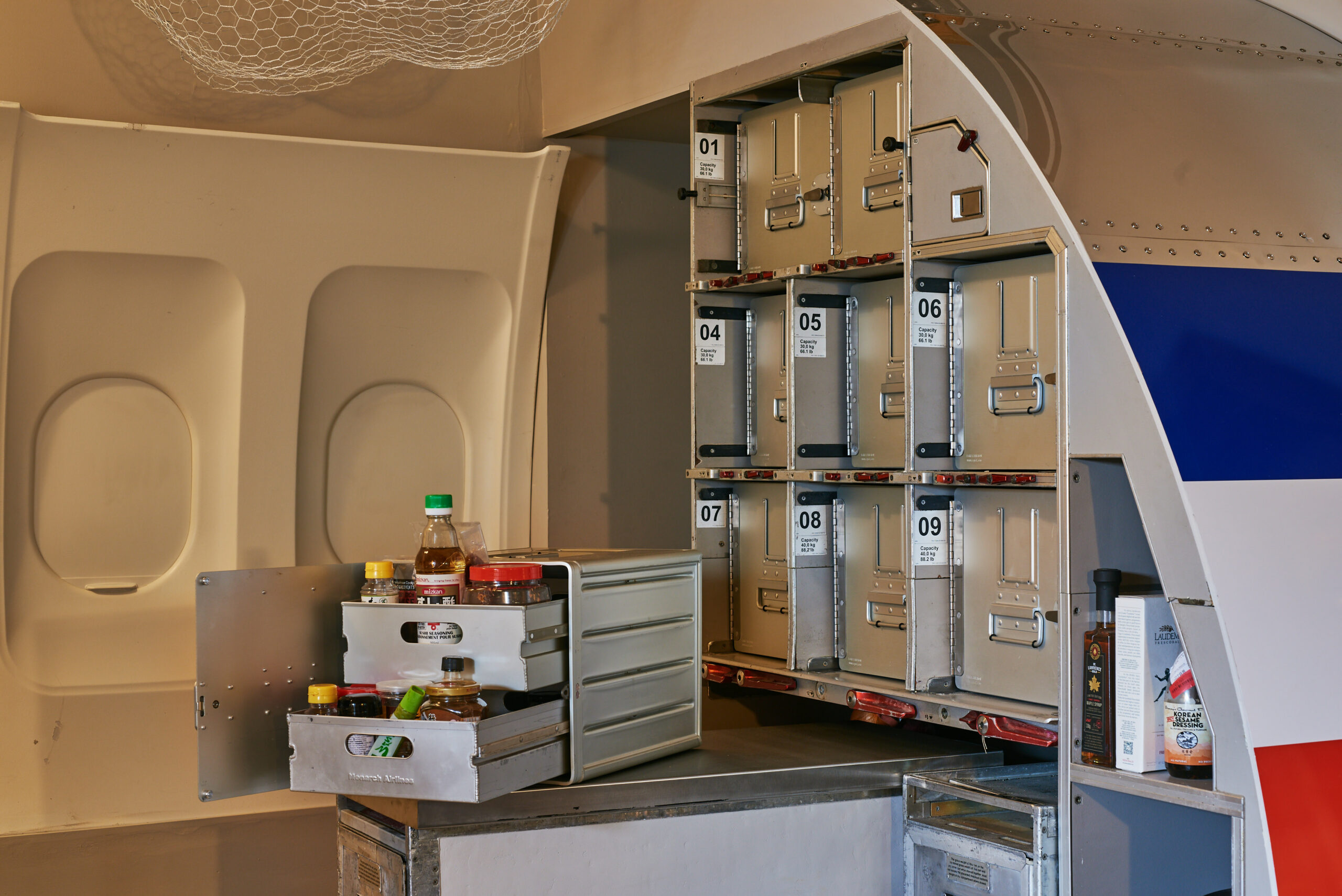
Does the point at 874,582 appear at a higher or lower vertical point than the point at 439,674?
higher

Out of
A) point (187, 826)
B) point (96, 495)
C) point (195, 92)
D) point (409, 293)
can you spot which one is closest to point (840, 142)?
point (409, 293)

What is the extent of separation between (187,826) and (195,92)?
2.90 metres

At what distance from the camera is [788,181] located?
4.31 m

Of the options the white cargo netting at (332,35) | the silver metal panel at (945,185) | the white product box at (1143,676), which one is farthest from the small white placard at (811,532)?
the white cargo netting at (332,35)

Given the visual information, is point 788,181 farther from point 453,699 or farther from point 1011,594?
point 453,699

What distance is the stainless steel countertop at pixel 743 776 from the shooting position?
3066 millimetres

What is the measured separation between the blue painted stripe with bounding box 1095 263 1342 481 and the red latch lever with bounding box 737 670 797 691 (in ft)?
5.35

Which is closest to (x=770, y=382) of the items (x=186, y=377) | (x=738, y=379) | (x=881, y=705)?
(x=738, y=379)

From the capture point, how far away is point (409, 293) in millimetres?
5441

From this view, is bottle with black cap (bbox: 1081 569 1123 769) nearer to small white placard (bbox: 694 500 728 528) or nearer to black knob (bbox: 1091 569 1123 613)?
black knob (bbox: 1091 569 1123 613)

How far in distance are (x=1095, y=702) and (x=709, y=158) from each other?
232 cm

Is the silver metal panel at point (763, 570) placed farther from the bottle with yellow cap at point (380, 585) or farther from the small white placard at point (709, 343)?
the bottle with yellow cap at point (380, 585)

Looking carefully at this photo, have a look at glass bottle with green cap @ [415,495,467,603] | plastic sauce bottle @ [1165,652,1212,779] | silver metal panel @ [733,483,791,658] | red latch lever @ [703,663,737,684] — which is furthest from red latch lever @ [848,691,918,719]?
glass bottle with green cap @ [415,495,467,603]

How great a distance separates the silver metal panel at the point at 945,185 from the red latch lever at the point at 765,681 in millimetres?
1467
